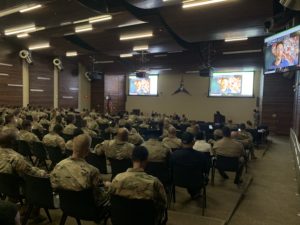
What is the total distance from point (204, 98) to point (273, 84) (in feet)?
14.6

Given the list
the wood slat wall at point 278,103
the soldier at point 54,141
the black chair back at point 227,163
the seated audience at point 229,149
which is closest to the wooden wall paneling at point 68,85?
the wood slat wall at point 278,103

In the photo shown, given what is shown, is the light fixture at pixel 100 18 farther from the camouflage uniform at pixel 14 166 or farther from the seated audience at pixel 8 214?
the seated audience at pixel 8 214

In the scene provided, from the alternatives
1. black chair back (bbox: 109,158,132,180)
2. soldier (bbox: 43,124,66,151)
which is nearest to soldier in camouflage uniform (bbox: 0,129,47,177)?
black chair back (bbox: 109,158,132,180)

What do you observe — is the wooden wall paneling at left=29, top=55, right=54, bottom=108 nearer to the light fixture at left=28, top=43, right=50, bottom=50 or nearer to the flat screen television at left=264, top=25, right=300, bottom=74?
the light fixture at left=28, top=43, right=50, bottom=50

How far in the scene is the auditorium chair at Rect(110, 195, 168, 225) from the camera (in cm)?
224

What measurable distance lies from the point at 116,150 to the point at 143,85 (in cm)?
1547

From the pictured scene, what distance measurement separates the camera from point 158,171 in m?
3.85

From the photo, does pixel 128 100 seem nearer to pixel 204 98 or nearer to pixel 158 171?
pixel 204 98

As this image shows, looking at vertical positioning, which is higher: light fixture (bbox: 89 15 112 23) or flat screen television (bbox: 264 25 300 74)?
light fixture (bbox: 89 15 112 23)

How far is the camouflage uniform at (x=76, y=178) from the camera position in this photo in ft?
8.28

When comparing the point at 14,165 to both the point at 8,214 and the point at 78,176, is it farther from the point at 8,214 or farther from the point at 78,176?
the point at 8,214

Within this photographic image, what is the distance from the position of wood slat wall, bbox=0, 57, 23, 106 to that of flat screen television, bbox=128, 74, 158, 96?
7902 mm

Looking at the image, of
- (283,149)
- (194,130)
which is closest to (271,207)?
(194,130)

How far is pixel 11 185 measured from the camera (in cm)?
294
